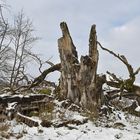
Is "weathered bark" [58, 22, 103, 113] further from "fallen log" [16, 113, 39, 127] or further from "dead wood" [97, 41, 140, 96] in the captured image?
"fallen log" [16, 113, 39, 127]

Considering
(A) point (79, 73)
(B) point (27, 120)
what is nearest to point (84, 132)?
(B) point (27, 120)

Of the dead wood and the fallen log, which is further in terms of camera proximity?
the dead wood

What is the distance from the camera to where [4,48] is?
2741cm

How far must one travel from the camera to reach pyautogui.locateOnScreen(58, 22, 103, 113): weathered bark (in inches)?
501

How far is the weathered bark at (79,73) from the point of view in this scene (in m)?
12.7

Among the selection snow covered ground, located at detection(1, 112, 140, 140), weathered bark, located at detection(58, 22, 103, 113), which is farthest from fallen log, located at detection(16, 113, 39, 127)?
weathered bark, located at detection(58, 22, 103, 113)

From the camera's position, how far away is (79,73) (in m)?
12.9

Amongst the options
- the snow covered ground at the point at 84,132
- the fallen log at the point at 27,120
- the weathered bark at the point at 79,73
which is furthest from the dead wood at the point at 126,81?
the fallen log at the point at 27,120

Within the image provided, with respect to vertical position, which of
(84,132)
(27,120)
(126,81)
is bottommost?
(84,132)

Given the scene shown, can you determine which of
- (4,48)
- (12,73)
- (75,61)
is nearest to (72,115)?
(75,61)

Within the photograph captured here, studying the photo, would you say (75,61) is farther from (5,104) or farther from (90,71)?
(5,104)

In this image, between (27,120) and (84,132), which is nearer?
(84,132)

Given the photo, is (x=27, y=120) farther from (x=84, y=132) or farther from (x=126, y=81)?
(x=126, y=81)

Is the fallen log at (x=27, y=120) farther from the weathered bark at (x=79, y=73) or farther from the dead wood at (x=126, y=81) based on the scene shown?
the dead wood at (x=126, y=81)
